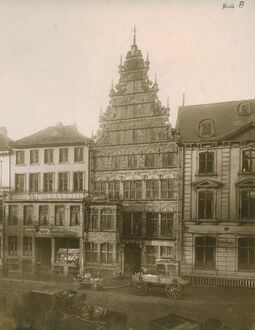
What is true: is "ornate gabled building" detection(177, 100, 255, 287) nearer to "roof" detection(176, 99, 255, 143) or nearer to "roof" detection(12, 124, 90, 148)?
"roof" detection(176, 99, 255, 143)

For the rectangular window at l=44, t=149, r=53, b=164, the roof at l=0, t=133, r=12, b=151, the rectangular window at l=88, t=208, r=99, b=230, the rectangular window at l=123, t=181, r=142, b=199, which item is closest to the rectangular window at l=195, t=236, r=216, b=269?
the rectangular window at l=123, t=181, r=142, b=199

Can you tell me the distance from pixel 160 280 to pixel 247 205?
207 cm

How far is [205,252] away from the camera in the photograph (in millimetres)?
7500

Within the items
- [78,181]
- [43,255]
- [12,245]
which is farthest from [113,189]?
[12,245]

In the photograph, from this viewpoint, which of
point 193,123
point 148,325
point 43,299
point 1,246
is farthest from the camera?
point 1,246

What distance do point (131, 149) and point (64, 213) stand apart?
1.84 meters

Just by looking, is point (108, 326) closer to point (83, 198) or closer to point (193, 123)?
point (83, 198)

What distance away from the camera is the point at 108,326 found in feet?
21.7

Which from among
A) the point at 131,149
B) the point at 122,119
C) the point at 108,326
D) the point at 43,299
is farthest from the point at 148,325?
the point at 122,119

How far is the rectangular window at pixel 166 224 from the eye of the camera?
777 cm

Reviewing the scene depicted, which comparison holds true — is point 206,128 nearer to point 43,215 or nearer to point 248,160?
point 248,160

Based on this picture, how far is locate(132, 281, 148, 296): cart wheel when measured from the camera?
287 inches

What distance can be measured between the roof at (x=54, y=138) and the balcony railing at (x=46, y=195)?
3.12ft

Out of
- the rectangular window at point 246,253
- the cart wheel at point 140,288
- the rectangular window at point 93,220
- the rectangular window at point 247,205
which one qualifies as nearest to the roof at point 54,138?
the rectangular window at point 93,220
